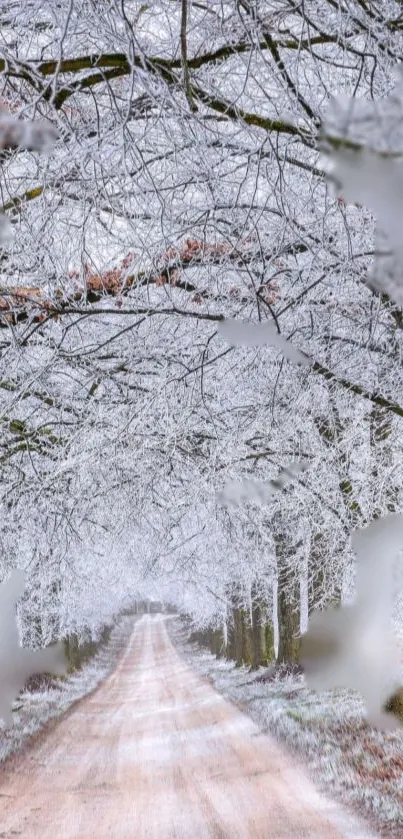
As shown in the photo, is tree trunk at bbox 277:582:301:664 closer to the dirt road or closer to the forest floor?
the forest floor

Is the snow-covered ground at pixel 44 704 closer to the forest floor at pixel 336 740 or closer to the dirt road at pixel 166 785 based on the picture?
the dirt road at pixel 166 785

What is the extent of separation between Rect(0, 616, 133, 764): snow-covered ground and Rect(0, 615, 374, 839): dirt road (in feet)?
1.71

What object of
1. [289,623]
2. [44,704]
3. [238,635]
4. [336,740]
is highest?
[289,623]

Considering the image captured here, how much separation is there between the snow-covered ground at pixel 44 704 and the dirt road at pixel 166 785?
0.52 m

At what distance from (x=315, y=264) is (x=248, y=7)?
2.25m

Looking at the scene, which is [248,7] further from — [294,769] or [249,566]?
[249,566]

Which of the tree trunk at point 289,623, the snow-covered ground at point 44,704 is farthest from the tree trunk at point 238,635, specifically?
the tree trunk at point 289,623

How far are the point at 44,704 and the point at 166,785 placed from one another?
39.4 ft

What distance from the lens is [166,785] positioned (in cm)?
1209

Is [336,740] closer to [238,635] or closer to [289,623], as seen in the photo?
[289,623]

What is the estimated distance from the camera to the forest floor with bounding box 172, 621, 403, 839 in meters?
9.39

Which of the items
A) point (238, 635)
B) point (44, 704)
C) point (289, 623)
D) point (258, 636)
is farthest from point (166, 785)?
point (238, 635)

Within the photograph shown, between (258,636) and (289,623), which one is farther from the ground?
(289,623)

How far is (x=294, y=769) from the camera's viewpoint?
38.7 ft
